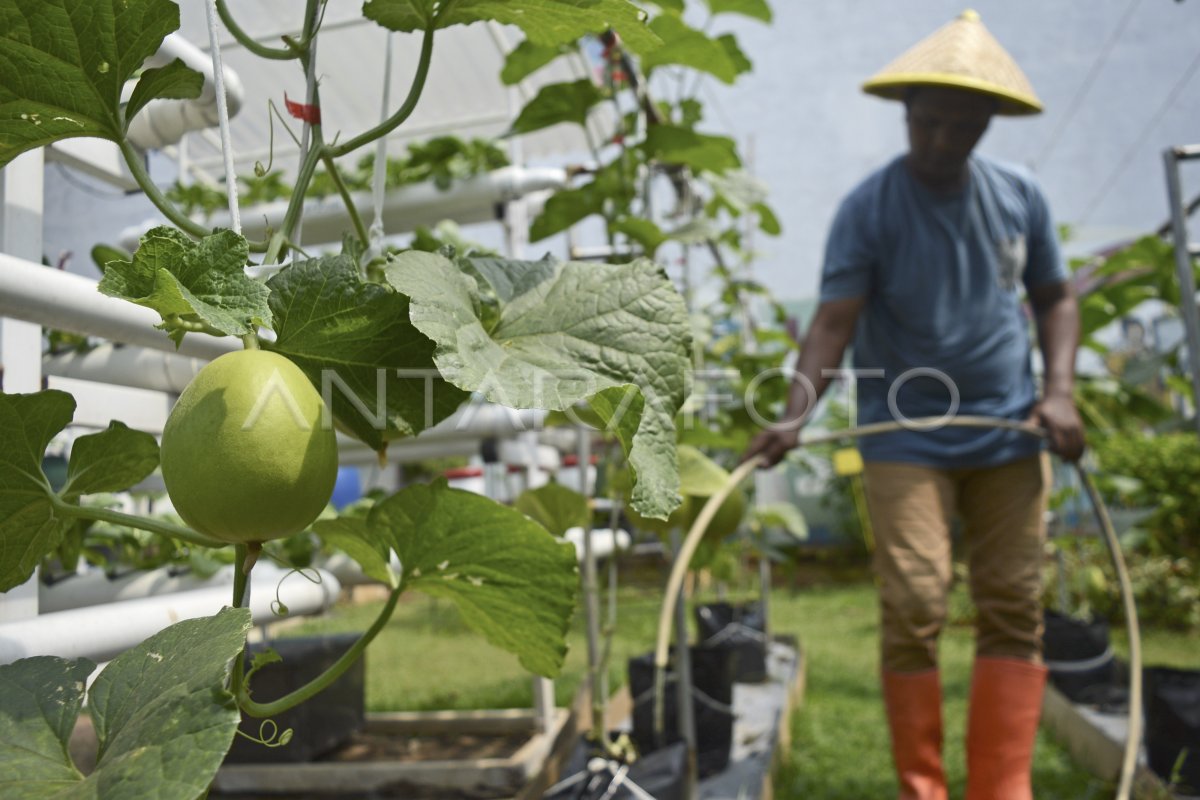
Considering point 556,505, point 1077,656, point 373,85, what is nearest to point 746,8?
point 556,505

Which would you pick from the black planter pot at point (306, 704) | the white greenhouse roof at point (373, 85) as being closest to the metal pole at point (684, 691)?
the black planter pot at point (306, 704)

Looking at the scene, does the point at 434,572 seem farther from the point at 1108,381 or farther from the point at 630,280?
the point at 1108,381

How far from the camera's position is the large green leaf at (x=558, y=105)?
1.40 m

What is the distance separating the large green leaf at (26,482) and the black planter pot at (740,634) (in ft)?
7.35

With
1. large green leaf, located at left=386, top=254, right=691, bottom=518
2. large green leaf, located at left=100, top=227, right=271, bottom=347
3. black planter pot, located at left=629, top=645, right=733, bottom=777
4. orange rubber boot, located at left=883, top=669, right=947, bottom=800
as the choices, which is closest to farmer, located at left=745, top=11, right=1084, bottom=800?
orange rubber boot, located at left=883, top=669, right=947, bottom=800

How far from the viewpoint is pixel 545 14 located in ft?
1.91

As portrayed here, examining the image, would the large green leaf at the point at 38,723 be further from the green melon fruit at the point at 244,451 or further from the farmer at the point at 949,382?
the farmer at the point at 949,382

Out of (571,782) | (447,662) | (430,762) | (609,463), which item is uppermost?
(609,463)

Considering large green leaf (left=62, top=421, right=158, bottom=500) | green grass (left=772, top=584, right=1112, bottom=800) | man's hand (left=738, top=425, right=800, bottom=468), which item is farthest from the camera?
green grass (left=772, top=584, right=1112, bottom=800)

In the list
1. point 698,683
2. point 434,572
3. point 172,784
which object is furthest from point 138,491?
point 698,683

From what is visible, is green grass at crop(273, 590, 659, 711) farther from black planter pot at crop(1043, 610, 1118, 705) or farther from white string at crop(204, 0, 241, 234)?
white string at crop(204, 0, 241, 234)

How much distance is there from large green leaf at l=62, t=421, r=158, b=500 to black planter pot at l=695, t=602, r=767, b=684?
7.19 feet

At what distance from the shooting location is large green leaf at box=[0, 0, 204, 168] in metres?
0.45

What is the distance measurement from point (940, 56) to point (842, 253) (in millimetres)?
373
